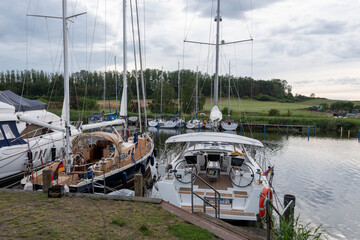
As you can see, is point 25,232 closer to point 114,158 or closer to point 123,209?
point 123,209

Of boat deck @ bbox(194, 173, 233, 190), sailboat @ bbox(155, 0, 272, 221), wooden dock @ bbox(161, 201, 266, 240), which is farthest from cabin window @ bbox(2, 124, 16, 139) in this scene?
wooden dock @ bbox(161, 201, 266, 240)

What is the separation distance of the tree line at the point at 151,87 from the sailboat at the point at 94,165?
36490mm

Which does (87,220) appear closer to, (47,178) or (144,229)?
(144,229)

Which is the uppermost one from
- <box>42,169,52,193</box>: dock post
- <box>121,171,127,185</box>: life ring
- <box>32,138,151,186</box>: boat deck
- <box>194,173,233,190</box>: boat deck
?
<box>42,169,52,193</box>: dock post

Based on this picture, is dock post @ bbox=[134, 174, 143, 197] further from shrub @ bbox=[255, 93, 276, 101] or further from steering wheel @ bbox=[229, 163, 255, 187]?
shrub @ bbox=[255, 93, 276, 101]

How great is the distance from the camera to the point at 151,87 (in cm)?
11050

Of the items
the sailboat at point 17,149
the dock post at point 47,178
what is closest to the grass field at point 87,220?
the dock post at point 47,178

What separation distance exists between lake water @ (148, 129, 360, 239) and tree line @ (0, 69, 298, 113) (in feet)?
82.8

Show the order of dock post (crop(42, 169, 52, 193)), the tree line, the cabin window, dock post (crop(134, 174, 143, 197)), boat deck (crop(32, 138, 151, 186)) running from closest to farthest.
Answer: dock post (crop(42, 169, 52, 193)) < dock post (crop(134, 174, 143, 197)) < boat deck (crop(32, 138, 151, 186)) < the cabin window < the tree line

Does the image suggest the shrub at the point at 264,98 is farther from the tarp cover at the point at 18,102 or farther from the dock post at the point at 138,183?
the dock post at the point at 138,183

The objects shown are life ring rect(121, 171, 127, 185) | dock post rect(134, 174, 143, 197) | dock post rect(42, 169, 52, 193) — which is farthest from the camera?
life ring rect(121, 171, 127, 185)

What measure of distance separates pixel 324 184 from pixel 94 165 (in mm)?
14705

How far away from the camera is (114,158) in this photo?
13.7 metres

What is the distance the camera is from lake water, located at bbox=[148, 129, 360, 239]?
12.2 metres
